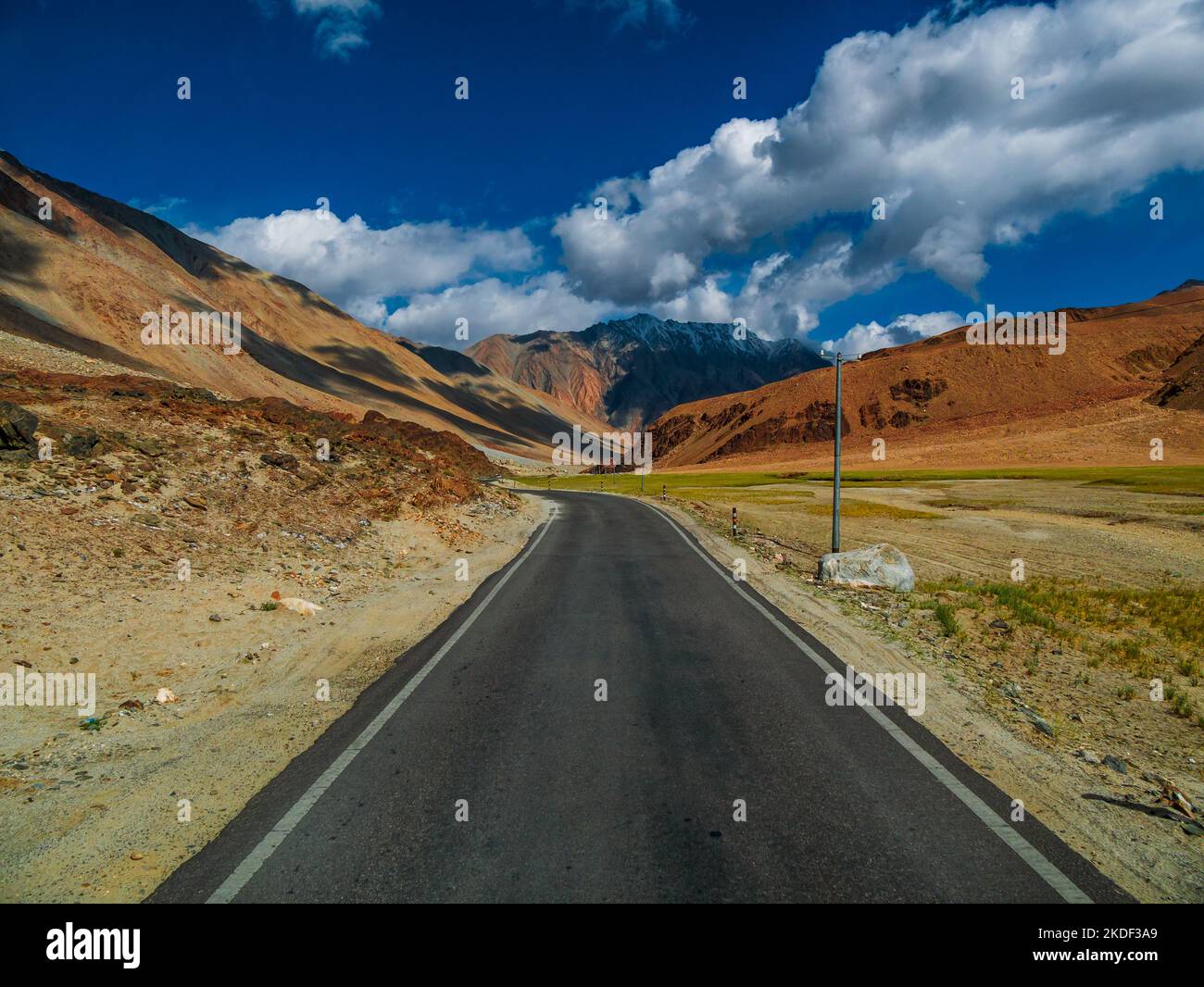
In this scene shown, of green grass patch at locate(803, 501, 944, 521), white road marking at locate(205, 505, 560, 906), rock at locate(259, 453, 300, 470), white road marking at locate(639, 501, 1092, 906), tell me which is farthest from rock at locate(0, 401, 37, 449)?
green grass patch at locate(803, 501, 944, 521)

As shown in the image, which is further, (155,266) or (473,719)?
(155,266)

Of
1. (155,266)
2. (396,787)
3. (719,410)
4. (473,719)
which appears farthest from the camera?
(719,410)

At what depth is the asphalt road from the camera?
416 centimetres

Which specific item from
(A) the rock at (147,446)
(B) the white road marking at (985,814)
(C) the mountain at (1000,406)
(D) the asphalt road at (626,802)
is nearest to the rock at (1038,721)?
(D) the asphalt road at (626,802)

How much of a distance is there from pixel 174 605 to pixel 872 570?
46.2ft

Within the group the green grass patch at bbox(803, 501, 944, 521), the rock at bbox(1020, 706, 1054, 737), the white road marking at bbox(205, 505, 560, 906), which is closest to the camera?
the white road marking at bbox(205, 505, 560, 906)

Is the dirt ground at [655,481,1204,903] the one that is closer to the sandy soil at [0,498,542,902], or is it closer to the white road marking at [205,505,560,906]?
the white road marking at [205,505,560,906]

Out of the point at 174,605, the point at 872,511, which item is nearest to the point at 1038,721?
the point at 174,605

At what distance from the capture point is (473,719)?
6.84m

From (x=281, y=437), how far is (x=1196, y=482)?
5750 cm

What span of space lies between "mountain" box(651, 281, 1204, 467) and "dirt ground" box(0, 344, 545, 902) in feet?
286
